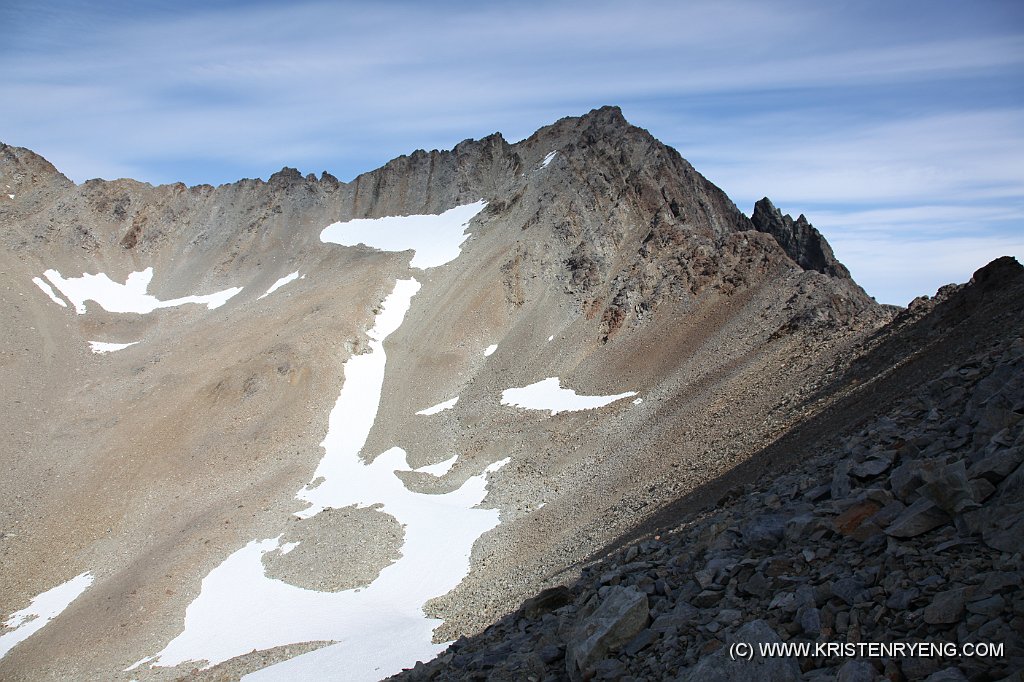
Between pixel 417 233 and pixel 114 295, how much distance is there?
34949 mm

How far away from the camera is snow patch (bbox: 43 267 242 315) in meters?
78.0

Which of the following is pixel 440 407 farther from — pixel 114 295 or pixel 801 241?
pixel 114 295

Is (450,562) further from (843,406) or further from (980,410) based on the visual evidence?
(980,410)

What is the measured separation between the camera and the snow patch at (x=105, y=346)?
2625 inches

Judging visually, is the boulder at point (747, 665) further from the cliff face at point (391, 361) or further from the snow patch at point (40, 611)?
the snow patch at point (40, 611)

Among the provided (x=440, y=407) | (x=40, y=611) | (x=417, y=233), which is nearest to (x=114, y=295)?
(x=417, y=233)

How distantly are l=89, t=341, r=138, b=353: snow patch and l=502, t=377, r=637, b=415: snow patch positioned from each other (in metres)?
39.9

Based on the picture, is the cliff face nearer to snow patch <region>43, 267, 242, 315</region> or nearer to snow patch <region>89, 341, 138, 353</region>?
snow patch <region>89, 341, 138, 353</region>

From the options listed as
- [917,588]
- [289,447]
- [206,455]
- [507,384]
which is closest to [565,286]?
[507,384]

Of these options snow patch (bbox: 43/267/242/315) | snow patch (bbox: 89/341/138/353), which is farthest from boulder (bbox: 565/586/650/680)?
snow patch (bbox: 43/267/242/315)

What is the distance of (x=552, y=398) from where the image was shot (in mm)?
49531

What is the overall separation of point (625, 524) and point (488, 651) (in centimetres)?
1298

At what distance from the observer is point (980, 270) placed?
26.7 meters

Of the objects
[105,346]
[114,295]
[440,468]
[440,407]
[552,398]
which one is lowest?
[440,468]
